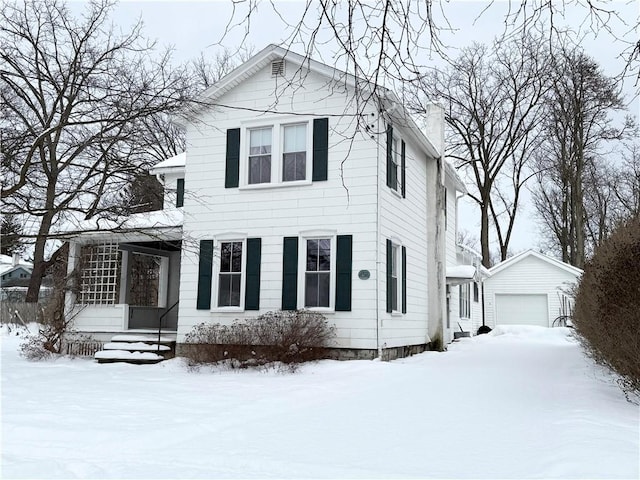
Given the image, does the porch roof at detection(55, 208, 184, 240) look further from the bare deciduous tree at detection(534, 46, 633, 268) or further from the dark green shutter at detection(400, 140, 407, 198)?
the bare deciduous tree at detection(534, 46, 633, 268)

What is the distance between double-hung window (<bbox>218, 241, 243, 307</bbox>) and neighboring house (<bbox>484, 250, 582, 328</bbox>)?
18336mm

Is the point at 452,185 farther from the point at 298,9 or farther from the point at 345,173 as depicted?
the point at 298,9

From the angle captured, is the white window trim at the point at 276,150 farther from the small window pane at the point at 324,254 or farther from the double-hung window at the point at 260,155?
the small window pane at the point at 324,254

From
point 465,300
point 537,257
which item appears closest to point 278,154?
point 465,300

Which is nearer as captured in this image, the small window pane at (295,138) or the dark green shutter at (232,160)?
the small window pane at (295,138)

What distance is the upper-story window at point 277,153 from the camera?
12711 mm

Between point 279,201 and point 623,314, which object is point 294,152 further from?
point 623,314

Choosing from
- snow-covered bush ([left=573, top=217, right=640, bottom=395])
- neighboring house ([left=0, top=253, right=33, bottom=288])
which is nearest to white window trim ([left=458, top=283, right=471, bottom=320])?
snow-covered bush ([left=573, top=217, right=640, bottom=395])

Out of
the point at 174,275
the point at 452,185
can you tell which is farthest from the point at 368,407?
the point at 452,185

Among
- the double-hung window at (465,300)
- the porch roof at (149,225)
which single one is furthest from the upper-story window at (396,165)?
the double-hung window at (465,300)

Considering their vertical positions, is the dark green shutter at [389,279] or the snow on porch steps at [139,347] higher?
the dark green shutter at [389,279]

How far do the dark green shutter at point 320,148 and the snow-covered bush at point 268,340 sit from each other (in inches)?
113

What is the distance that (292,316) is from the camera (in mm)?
11797

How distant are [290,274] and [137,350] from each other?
377 cm
